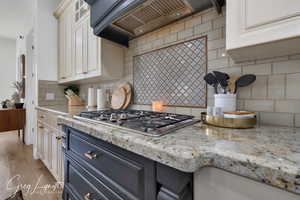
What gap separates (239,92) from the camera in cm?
88

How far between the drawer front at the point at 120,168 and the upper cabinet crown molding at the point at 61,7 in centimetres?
199

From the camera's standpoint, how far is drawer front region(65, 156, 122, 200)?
0.70m

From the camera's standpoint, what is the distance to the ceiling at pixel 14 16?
9.26 feet

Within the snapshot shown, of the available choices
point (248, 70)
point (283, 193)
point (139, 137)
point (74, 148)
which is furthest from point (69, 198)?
point (248, 70)

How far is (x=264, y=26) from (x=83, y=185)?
124 cm

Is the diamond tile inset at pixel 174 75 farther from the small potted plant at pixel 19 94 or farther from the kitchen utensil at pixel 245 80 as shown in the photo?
the small potted plant at pixel 19 94

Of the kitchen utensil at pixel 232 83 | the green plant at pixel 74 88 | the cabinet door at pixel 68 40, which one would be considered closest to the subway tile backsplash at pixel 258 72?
the kitchen utensil at pixel 232 83

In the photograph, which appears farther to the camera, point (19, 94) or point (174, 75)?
point (19, 94)

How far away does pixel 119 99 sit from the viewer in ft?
5.04

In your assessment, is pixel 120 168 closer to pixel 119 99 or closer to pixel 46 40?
pixel 119 99

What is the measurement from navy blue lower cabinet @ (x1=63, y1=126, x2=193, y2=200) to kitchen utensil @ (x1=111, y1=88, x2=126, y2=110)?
0.57 metres

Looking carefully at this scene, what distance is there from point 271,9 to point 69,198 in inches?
63.9

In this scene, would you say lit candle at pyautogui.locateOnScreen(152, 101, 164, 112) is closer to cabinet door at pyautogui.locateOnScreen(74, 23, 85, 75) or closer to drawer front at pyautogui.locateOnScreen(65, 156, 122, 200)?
drawer front at pyautogui.locateOnScreen(65, 156, 122, 200)

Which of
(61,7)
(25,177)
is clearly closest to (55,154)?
(25,177)
